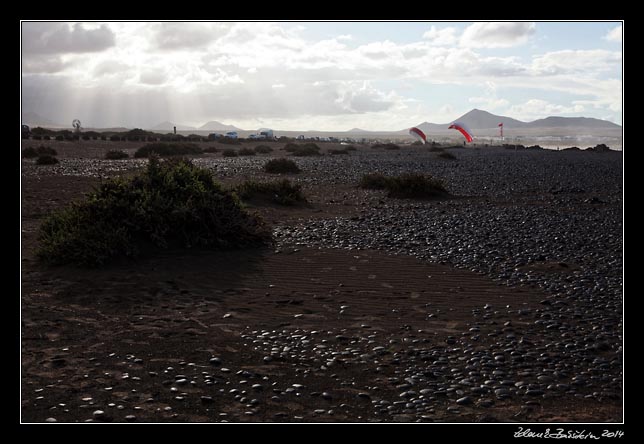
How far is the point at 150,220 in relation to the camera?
1073 cm

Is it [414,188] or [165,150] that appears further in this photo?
[165,150]

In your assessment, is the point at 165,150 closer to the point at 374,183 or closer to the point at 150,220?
the point at 374,183

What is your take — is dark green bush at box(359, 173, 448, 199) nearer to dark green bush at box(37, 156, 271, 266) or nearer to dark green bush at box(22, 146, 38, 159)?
dark green bush at box(37, 156, 271, 266)

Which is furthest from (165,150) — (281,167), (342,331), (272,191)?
(342,331)

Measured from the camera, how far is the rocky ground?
5.41 meters

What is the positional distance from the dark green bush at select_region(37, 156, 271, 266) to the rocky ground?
1.27 feet

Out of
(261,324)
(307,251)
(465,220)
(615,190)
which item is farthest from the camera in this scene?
(615,190)

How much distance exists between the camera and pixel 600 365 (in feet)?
20.4

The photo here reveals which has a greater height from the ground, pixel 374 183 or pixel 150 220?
pixel 374 183

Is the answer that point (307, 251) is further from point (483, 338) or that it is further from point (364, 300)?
point (483, 338)

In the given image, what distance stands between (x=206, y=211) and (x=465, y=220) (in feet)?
20.4

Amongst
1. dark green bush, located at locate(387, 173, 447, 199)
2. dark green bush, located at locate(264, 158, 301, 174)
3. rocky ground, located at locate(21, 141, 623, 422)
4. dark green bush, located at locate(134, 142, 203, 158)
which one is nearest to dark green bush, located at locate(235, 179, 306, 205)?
dark green bush, located at locate(387, 173, 447, 199)

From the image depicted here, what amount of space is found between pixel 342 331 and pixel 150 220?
15.5ft
